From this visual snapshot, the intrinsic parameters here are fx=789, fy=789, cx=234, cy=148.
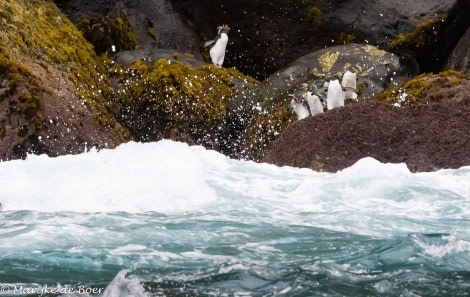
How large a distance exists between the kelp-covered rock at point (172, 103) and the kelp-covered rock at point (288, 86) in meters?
0.40

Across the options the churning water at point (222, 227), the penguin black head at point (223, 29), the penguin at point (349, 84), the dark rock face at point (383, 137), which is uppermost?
the penguin black head at point (223, 29)

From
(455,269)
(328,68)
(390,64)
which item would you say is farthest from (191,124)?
(455,269)

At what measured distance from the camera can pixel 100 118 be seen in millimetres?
13312

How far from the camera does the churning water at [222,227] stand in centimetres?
481

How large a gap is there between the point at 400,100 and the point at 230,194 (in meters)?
→ 4.20

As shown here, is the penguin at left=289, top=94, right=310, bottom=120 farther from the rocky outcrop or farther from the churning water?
the churning water

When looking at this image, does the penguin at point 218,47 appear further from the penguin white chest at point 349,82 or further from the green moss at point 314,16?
the penguin white chest at point 349,82

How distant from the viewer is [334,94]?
12930 millimetres

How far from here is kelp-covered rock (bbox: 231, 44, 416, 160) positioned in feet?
44.7

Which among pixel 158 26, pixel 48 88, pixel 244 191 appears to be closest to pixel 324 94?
pixel 48 88

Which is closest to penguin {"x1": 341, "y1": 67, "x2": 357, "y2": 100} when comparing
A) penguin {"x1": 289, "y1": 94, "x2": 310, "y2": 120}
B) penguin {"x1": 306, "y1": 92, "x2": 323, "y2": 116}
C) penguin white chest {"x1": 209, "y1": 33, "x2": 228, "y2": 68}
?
penguin {"x1": 306, "y1": 92, "x2": 323, "y2": 116}

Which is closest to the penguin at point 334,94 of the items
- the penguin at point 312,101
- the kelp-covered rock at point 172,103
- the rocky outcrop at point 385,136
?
the penguin at point 312,101

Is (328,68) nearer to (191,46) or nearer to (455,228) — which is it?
(191,46)

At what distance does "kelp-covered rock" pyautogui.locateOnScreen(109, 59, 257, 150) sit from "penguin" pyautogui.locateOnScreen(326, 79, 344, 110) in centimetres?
214
